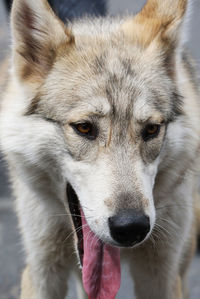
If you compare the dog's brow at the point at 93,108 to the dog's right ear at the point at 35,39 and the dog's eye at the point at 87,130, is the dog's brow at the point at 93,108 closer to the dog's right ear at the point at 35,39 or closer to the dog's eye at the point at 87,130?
the dog's eye at the point at 87,130

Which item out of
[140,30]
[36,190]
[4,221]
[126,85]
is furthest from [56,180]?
[4,221]

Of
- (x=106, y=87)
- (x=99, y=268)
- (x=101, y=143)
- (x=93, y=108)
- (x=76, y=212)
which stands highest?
(x=106, y=87)

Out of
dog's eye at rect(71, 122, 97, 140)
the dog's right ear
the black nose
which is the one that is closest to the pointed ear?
the dog's right ear

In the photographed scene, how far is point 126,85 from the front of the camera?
138 inches

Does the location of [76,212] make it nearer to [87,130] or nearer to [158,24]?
[87,130]

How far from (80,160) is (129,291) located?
215cm

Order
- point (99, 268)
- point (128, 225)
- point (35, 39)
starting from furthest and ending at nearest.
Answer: point (99, 268) < point (35, 39) < point (128, 225)

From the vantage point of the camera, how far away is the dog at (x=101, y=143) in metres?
3.39

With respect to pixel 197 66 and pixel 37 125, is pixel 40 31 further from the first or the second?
pixel 197 66

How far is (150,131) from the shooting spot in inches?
138

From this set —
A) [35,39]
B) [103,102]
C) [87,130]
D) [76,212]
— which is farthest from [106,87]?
[76,212]

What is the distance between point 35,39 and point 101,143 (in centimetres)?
80

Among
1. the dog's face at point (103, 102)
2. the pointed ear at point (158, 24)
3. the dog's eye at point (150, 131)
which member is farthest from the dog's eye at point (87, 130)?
the pointed ear at point (158, 24)

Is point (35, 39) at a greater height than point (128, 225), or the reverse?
point (35, 39)
